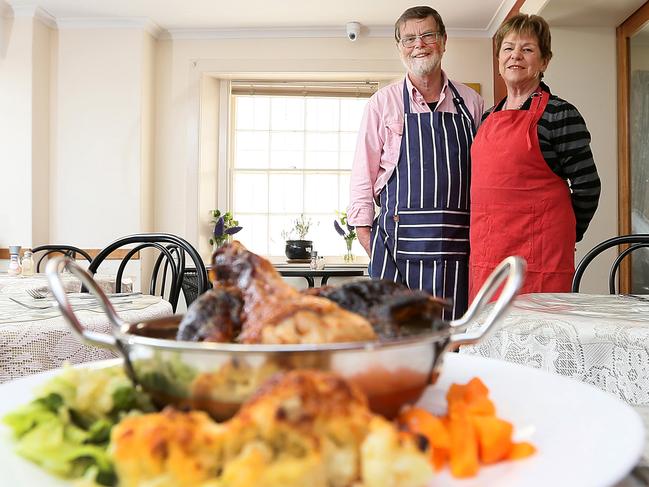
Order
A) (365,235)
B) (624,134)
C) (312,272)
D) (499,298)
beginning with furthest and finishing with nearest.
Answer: (312,272) → (624,134) → (365,235) → (499,298)

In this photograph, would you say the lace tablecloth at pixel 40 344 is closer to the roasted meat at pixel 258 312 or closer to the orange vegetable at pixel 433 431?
the roasted meat at pixel 258 312

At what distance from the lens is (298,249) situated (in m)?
4.95

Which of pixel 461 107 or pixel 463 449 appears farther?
pixel 461 107

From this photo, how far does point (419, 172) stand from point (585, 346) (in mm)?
1264

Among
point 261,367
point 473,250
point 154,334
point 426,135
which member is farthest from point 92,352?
point 426,135

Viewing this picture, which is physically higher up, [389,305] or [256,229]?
[256,229]

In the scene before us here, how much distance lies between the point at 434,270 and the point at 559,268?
0.42 meters

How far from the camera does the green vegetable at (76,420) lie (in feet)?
1.02

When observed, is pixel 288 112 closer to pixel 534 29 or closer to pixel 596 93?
pixel 596 93

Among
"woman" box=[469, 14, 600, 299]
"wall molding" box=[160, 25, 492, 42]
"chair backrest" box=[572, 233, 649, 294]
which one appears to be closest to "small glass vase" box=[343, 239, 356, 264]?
"wall molding" box=[160, 25, 492, 42]

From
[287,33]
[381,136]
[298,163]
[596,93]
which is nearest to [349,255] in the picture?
[298,163]

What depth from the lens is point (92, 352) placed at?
3.04 ft

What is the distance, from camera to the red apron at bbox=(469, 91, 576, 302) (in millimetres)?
1799

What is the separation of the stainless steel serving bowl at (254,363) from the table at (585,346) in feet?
1.74
